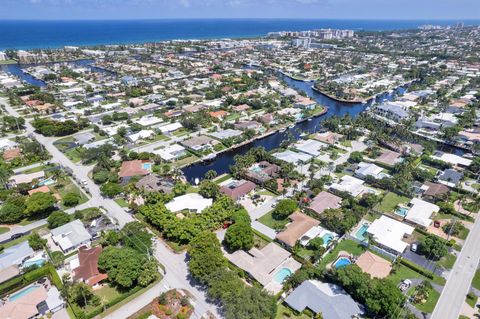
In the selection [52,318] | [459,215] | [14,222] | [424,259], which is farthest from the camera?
[459,215]

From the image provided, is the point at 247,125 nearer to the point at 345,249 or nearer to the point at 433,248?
the point at 345,249

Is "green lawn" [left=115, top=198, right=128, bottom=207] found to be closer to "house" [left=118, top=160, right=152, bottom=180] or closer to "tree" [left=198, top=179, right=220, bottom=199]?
"house" [left=118, top=160, right=152, bottom=180]

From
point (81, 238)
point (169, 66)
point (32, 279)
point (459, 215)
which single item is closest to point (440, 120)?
point (459, 215)

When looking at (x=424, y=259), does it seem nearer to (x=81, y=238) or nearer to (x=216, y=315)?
(x=216, y=315)

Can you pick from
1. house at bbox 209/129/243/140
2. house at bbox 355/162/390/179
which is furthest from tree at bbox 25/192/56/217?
house at bbox 355/162/390/179

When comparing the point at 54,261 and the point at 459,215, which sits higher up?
the point at 54,261

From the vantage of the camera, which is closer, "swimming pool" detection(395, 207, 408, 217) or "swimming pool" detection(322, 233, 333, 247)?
"swimming pool" detection(322, 233, 333, 247)
